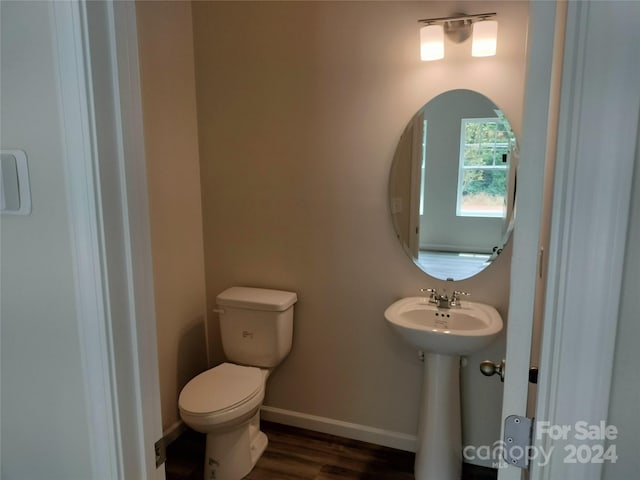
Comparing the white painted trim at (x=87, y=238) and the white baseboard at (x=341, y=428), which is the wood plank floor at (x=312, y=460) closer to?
the white baseboard at (x=341, y=428)

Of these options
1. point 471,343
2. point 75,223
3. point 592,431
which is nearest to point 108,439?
point 75,223

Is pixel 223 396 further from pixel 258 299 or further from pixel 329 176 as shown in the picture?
pixel 329 176

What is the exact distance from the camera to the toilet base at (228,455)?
2.14 meters

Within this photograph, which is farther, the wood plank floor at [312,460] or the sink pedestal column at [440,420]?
the wood plank floor at [312,460]

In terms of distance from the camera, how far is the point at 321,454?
2.38 meters

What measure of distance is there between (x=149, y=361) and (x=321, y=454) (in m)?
1.77

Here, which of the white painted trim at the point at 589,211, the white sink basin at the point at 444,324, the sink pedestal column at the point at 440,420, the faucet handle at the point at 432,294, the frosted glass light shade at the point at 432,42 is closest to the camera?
the white painted trim at the point at 589,211

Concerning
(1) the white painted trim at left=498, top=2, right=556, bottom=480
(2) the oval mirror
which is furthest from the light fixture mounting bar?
(1) the white painted trim at left=498, top=2, right=556, bottom=480

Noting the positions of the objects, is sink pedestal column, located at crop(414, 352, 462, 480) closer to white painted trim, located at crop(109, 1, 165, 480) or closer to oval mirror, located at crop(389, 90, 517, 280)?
oval mirror, located at crop(389, 90, 517, 280)

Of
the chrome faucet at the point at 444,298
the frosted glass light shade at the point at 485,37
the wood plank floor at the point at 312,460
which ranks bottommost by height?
the wood plank floor at the point at 312,460

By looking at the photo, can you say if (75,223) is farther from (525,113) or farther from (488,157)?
(488,157)

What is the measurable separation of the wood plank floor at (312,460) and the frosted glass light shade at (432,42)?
1999 millimetres

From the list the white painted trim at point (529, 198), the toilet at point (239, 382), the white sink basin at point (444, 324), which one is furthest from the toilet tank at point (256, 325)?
the white painted trim at point (529, 198)

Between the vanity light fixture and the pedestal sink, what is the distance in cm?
116
